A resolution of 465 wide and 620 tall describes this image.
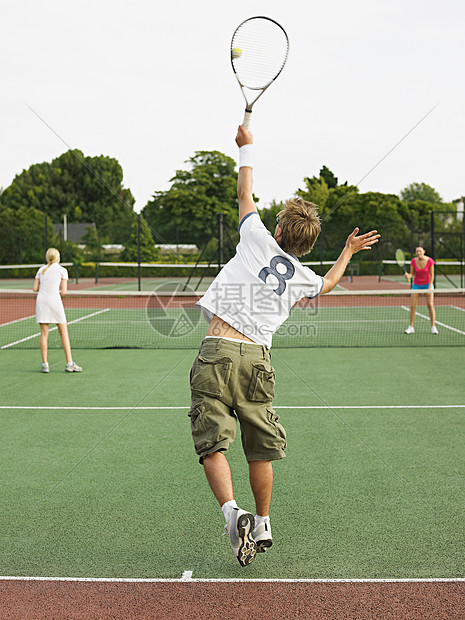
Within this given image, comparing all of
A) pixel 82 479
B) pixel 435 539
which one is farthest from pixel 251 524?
pixel 82 479

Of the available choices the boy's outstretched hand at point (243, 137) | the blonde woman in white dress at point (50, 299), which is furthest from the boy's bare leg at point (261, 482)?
the blonde woman in white dress at point (50, 299)

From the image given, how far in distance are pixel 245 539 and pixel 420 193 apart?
3286 inches

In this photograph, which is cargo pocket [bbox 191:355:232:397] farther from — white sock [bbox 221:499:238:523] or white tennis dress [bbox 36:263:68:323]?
white tennis dress [bbox 36:263:68:323]

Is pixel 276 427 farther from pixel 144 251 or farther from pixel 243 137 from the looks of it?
pixel 144 251

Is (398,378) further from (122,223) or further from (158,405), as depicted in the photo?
(122,223)

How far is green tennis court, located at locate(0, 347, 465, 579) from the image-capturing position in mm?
3510

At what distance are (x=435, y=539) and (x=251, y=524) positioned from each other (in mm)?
1193

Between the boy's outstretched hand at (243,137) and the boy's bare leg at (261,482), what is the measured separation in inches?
67.9

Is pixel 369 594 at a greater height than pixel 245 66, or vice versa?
pixel 245 66

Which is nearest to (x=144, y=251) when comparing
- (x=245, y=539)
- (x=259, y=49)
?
(x=259, y=49)

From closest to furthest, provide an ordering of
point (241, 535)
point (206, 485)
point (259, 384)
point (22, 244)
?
point (241, 535) → point (259, 384) → point (206, 485) → point (22, 244)

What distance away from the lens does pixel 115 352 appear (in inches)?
434

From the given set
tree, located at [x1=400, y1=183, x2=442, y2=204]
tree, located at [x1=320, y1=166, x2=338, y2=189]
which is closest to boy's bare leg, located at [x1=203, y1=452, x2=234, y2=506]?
tree, located at [x1=320, y1=166, x2=338, y2=189]

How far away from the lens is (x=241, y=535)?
3125mm
